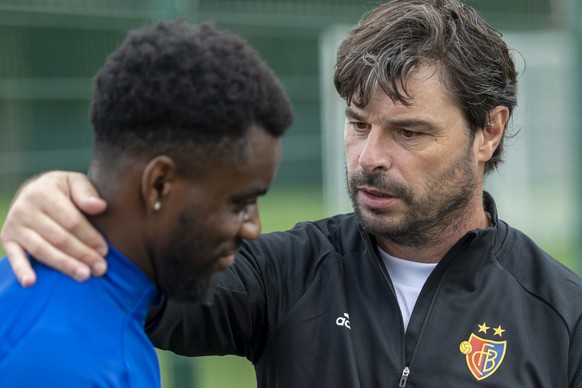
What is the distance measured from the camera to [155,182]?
169 cm

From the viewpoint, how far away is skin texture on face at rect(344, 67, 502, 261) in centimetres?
263

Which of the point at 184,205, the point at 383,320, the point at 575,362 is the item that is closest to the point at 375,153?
the point at 383,320

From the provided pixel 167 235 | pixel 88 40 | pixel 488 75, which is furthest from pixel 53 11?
pixel 167 235

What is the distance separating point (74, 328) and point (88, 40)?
14.8 feet

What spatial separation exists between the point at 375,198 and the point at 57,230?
1.11 meters

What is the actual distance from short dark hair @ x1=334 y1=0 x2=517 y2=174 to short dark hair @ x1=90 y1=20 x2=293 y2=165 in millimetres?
973

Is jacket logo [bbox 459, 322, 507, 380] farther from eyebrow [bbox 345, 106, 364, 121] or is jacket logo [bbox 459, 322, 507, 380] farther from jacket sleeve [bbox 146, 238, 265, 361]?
eyebrow [bbox 345, 106, 364, 121]

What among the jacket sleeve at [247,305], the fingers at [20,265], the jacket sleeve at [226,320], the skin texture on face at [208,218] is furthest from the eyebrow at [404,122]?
the fingers at [20,265]

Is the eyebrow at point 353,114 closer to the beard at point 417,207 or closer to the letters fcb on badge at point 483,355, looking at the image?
the beard at point 417,207

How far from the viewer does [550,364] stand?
241 centimetres

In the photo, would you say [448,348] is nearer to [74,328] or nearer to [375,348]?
[375,348]

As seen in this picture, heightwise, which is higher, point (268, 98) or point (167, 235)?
point (268, 98)

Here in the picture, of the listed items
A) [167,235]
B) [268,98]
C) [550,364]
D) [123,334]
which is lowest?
[550,364]

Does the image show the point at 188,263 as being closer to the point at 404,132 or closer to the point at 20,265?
the point at 20,265
